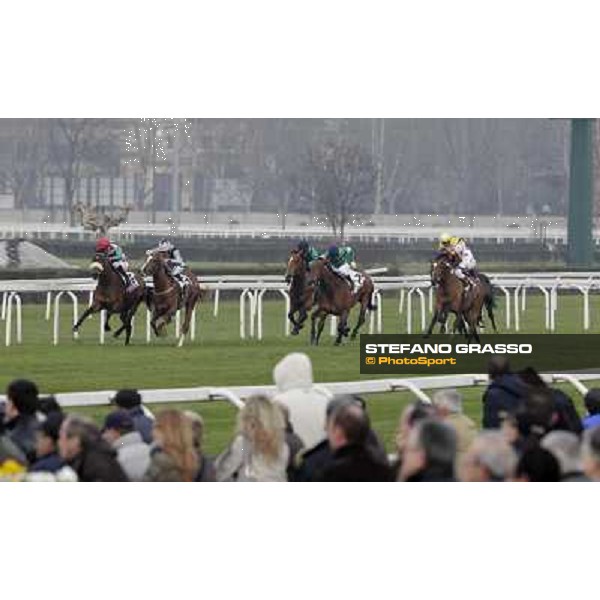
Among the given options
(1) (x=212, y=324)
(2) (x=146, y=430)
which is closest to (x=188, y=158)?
(1) (x=212, y=324)

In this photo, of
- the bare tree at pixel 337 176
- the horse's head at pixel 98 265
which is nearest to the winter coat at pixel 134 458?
the horse's head at pixel 98 265

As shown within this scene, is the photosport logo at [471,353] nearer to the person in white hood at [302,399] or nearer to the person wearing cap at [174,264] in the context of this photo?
the person wearing cap at [174,264]

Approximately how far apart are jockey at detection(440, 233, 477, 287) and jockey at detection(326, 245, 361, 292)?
0.94m

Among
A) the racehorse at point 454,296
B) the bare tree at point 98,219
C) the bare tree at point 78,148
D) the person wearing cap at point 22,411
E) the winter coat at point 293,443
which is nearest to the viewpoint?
the winter coat at point 293,443

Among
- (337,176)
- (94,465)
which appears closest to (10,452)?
(94,465)

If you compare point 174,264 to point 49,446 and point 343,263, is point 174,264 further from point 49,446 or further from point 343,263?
point 49,446

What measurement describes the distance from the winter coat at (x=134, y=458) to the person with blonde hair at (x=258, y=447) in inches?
12.4

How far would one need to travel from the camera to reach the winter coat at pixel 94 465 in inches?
350

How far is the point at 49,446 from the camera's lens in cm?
907

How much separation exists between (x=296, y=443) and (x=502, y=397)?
1.65 meters

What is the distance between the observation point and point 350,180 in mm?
58344

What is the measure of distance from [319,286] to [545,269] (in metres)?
11.9
